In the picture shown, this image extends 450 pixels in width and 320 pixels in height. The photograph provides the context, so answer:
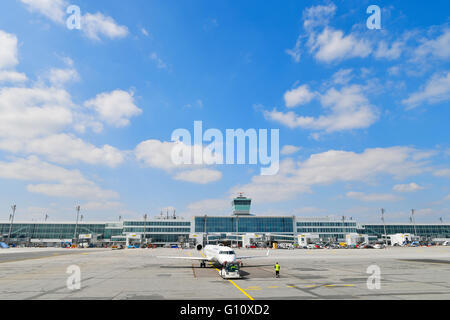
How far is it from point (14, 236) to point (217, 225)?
137 m

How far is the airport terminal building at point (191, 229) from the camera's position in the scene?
154 meters

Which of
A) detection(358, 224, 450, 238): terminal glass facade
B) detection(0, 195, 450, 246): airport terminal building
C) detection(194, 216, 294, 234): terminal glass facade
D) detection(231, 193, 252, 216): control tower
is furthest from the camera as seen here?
detection(358, 224, 450, 238): terminal glass facade

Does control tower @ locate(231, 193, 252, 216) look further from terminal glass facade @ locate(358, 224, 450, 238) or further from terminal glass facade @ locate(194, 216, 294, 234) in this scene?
terminal glass facade @ locate(358, 224, 450, 238)

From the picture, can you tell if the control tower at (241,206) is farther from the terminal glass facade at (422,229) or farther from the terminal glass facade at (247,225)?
the terminal glass facade at (422,229)

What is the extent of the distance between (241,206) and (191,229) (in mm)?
36884

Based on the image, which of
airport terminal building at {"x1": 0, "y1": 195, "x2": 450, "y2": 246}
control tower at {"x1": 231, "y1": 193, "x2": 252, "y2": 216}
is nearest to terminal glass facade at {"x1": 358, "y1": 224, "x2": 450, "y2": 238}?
airport terminal building at {"x1": 0, "y1": 195, "x2": 450, "y2": 246}

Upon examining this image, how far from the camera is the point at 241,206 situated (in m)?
173

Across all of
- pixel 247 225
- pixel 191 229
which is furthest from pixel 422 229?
pixel 191 229

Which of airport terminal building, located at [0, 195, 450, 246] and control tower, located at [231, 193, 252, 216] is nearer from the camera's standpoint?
airport terminal building, located at [0, 195, 450, 246]

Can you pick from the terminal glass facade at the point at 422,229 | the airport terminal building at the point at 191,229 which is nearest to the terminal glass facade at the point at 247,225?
the airport terminal building at the point at 191,229

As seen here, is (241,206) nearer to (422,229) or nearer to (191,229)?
(191,229)

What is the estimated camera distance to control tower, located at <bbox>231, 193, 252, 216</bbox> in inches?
6752
